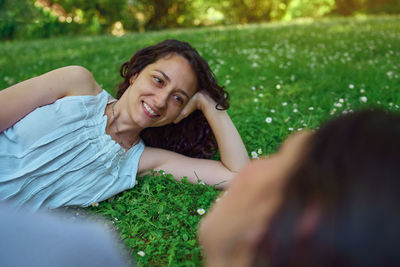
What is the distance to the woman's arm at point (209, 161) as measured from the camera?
2.88 m

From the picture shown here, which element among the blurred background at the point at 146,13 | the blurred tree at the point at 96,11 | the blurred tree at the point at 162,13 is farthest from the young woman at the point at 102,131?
the blurred tree at the point at 162,13

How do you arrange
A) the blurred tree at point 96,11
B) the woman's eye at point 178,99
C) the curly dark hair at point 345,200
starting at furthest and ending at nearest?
the blurred tree at point 96,11 < the woman's eye at point 178,99 < the curly dark hair at point 345,200

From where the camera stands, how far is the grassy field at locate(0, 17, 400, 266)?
238cm

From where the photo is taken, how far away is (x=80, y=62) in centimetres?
735

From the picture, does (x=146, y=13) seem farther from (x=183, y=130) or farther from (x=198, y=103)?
(x=198, y=103)

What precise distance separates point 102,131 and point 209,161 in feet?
3.24

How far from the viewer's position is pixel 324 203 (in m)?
0.56

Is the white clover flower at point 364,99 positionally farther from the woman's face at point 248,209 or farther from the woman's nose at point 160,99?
the woman's face at point 248,209

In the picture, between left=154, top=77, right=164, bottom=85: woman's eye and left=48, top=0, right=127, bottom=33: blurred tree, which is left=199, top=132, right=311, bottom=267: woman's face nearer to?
left=154, top=77, right=164, bottom=85: woman's eye

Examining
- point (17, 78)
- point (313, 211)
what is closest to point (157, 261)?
point (313, 211)

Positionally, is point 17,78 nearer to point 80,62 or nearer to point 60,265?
point 80,62

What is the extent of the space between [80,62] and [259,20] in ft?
57.9

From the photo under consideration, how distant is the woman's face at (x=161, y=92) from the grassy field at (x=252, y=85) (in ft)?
1.86

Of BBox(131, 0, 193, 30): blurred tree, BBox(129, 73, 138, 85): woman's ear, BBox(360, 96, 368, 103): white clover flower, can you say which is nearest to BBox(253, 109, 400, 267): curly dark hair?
BBox(129, 73, 138, 85): woman's ear
